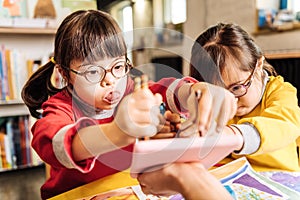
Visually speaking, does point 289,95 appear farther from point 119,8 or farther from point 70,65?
point 119,8

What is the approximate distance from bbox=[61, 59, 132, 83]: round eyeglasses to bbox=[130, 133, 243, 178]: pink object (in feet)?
0.81

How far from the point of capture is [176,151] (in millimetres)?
369

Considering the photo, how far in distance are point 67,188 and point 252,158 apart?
435 mm

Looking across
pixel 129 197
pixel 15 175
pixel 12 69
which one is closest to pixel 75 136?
pixel 129 197

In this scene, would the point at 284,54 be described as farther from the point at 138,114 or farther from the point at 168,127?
the point at 138,114

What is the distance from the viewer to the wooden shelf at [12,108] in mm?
1814

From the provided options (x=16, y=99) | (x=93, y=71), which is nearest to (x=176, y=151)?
(x=93, y=71)

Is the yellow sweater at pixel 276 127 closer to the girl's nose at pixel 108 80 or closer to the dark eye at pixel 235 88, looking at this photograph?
the dark eye at pixel 235 88

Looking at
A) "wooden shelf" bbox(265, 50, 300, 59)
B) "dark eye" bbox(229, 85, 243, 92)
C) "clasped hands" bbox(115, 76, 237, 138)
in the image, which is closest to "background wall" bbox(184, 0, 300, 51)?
"wooden shelf" bbox(265, 50, 300, 59)

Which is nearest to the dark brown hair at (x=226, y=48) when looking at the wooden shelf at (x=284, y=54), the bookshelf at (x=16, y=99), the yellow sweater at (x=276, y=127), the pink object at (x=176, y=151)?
the yellow sweater at (x=276, y=127)

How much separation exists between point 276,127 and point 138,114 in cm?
46

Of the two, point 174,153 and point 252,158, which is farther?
point 252,158

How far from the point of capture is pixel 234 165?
2.37 ft

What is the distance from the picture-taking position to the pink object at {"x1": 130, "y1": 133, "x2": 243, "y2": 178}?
34 cm
